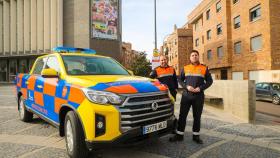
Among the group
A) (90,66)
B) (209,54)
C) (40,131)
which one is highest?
(209,54)

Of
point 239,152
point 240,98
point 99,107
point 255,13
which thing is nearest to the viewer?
point 99,107

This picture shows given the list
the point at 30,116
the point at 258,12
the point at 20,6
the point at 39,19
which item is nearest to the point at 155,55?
the point at 30,116

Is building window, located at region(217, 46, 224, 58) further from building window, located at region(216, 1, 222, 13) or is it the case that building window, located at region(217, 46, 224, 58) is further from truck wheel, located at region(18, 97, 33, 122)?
truck wheel, located at region(18, 97, 33, 122)

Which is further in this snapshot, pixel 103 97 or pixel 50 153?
pixel 50 153

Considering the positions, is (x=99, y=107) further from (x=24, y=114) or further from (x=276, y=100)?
(x=276, y=100)

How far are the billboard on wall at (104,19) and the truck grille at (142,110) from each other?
32359mm

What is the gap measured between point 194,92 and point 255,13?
2216 centimetres

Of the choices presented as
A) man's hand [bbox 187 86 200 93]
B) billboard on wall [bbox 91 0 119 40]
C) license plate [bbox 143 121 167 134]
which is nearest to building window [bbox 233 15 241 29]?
billboard on wall [bbox 91 0 119 40]

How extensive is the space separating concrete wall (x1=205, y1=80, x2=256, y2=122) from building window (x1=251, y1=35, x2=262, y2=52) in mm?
15851

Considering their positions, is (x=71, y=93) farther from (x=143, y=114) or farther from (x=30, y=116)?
(x=30, y=116)

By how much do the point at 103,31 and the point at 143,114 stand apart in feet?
111

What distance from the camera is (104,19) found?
119 feet

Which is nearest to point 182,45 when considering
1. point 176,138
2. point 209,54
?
point 209,54

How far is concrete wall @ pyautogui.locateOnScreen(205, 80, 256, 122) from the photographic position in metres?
7.05
